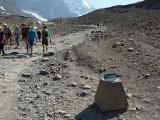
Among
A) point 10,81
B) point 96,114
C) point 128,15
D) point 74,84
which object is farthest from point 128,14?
point 96,114

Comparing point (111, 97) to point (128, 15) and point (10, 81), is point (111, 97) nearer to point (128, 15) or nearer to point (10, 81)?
point (10, 81)

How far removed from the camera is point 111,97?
246 inches

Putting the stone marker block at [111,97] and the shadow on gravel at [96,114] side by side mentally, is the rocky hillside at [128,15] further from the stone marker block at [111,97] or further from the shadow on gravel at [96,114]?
the shadow on gravel at [96,114]

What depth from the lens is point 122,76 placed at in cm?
949

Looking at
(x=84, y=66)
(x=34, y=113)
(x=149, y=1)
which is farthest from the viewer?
(x=149, y=1)

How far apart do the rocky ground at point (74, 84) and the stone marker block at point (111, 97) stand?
20cm

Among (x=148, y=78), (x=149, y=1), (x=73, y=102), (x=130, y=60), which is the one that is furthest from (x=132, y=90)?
(x=149, y=1)

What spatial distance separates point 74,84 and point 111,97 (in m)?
2.78

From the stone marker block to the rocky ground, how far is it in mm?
195

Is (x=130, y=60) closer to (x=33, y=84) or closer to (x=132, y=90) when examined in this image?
(x=132, y=90)

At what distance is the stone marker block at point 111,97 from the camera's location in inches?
246

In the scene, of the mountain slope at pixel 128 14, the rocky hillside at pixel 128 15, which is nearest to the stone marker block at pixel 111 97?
the rocky hillside at pixel 128 15

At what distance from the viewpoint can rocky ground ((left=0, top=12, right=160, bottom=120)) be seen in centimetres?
636

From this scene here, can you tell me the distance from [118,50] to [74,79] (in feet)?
19.0
